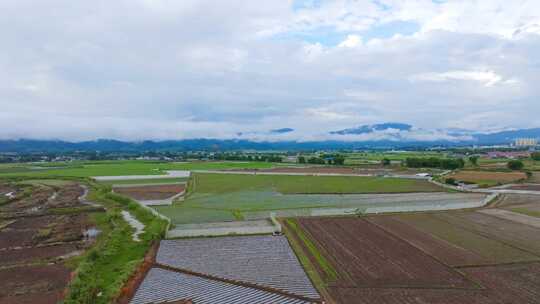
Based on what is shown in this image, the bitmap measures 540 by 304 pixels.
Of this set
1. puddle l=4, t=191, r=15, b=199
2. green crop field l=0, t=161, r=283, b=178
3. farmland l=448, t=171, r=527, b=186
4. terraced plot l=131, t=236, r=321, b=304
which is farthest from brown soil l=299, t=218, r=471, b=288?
green crop field l=0, t=161, r=283, b=178

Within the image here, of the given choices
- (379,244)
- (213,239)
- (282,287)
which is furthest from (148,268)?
(379,244)

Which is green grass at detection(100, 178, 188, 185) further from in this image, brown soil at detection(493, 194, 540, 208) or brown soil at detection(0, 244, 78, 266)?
brown soil at detection(493, 194, 540, 208)

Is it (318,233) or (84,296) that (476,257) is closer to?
(318,233)

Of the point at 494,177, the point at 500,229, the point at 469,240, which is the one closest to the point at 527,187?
the point at 494,177

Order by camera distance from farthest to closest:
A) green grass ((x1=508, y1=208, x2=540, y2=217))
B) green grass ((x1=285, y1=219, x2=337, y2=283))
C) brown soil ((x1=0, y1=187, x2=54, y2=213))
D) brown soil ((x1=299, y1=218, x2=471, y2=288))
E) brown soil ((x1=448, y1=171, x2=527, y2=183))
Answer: brown soil ((x1=448, y1=171, x2=527, y2=183))
brown soil ((x1=0, y1=187, x2=54, y2=213))
green grass ((x1=508, y1=208, x2=540, y2=217))
green grass ((x1=285, y1=219, x2=337, y2=283))
brown soil ((x1=299, y1=218, x2=471, y2=288))

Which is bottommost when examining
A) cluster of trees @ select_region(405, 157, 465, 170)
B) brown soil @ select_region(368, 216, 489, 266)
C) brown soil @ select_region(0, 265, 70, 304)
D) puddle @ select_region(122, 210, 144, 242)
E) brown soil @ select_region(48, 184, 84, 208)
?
brown soil @ select_region(0, 265, 70, 304)

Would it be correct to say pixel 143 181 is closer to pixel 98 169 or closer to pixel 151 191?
pixel 151 191

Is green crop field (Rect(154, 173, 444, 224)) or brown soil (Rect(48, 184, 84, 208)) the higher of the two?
green crop field (Rect(154, 173, 444, 224))
